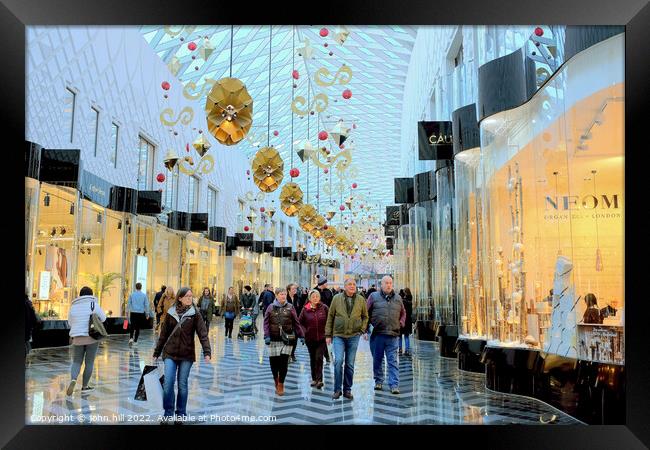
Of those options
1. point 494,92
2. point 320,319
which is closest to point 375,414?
point 320,319

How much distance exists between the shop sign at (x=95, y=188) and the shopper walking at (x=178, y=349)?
8.76 metres

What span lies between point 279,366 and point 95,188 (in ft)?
29.5

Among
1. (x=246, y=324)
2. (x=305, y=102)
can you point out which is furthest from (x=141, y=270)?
(x=305, y=102)

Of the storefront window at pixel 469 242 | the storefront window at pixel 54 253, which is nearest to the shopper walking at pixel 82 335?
the storefront window at pixel 54 253

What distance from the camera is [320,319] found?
7.95 meters

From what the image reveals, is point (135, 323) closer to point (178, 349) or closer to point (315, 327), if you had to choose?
point (315, 327)

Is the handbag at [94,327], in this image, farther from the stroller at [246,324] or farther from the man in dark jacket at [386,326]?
the stroller at [246,324]

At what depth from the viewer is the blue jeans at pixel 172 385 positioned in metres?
5.43

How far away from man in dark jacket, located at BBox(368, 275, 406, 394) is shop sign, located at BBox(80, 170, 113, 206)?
8.51m

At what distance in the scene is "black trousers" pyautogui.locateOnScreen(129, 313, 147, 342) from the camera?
13.1 m

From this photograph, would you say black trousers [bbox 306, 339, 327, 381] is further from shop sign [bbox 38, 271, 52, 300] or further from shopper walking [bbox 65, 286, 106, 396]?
shop sign [bbox 38, 271, 52, 300]

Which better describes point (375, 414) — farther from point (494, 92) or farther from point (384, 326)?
point (494, 92)

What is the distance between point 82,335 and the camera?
7.13 m
